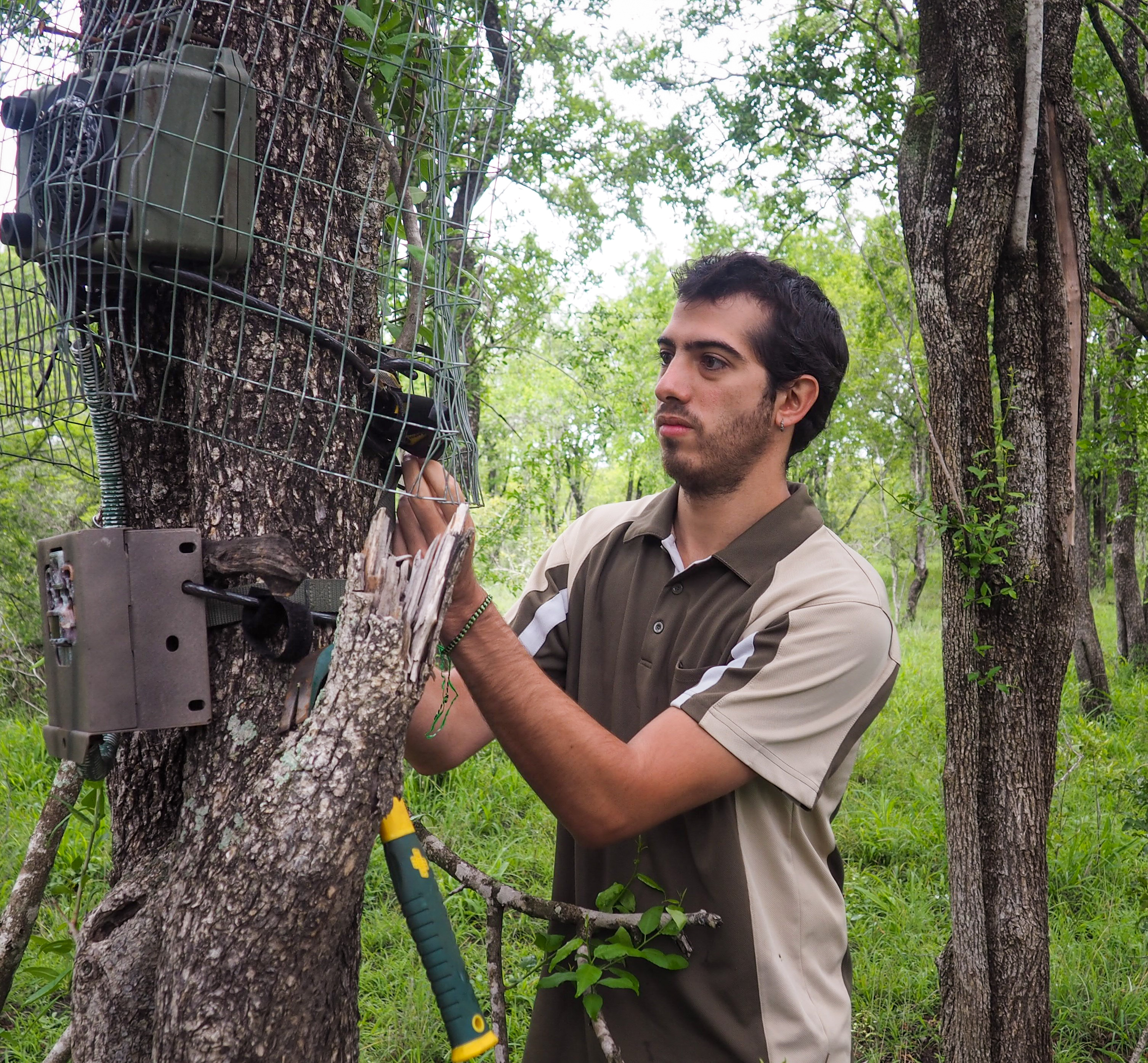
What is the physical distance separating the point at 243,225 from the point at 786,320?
1328mm

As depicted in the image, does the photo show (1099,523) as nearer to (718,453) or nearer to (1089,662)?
(1089,662)

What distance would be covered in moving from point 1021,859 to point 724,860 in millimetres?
1877

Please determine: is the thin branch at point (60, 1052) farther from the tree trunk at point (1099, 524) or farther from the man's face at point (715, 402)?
the tree trunk at point (1099, 524)

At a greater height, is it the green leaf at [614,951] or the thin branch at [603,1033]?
the green leaf at [614,951]

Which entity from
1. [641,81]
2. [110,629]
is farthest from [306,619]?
[641,81]

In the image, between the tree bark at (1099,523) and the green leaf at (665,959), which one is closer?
the green leaf at (665,959)

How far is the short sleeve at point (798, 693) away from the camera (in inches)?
67.4

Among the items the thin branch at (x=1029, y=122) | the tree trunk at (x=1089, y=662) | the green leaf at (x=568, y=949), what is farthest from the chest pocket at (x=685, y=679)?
the tree trunk at (x=1089, y=662)

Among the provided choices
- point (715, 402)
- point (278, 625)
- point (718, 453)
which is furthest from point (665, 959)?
point (715, 402)

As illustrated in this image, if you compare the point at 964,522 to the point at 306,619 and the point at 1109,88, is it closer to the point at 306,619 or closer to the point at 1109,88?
the point at 306,619

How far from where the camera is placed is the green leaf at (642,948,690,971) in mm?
1635

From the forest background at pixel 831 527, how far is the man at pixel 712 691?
0.34 metres

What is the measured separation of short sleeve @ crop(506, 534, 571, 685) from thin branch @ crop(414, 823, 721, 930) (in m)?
0.51

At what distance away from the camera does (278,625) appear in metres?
1.31
